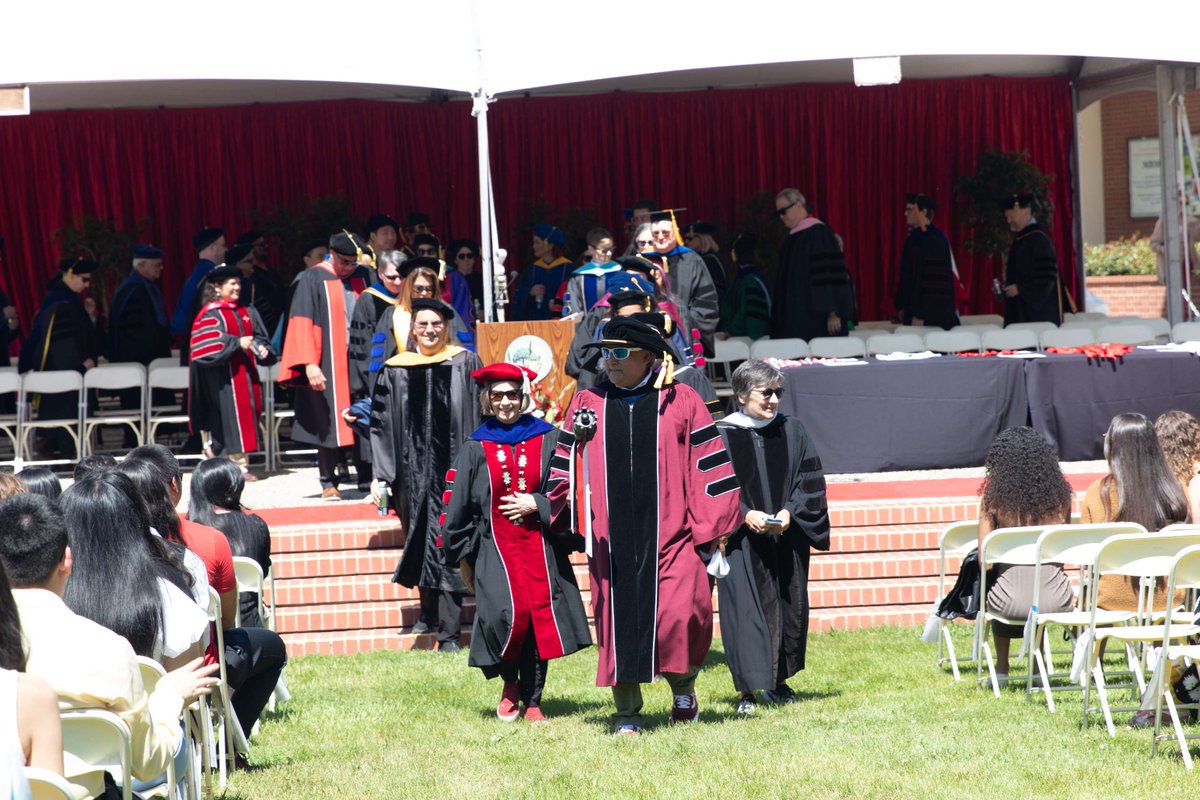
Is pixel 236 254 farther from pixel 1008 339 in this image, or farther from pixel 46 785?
pixel 46 785

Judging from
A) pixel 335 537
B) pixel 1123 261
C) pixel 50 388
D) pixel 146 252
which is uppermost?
pixel 146 252

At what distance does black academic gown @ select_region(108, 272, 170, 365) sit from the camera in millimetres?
10672

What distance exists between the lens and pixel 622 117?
13.7 m

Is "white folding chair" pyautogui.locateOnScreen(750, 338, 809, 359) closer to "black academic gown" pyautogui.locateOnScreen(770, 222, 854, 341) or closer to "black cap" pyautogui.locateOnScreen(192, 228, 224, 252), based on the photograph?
"black academic gown" pyautogui.locateOnScreen(770, 222, 854, 341)

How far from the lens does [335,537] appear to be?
745 cm

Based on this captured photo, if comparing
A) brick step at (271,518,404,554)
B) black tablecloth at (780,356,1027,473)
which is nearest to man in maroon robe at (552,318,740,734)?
brick step at (271,518,404,554)

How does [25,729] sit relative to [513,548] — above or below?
above

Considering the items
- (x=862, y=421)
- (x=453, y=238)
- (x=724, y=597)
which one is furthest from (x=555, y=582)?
(x=453, y=238)

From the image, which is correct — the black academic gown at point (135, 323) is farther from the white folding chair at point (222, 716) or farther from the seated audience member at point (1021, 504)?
the seated audience member at point (1021, 504)

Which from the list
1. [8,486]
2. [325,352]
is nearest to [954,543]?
[8,486]

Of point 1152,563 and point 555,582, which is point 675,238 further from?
point 1152,563

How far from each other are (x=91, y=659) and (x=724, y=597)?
285 cm

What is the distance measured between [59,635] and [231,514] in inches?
103

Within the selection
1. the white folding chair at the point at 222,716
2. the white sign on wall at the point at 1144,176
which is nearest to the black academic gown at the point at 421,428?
the white folding chair at the point at 222,716
